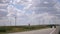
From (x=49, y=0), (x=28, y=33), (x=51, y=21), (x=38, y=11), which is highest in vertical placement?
(x=49, y=0)

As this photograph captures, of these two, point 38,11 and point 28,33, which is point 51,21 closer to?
point 38,11

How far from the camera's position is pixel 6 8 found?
3.15 metres

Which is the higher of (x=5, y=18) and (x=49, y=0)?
(x=49, y=0)

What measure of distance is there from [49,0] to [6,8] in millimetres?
933

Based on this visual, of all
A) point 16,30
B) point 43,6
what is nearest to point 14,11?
point 16,30

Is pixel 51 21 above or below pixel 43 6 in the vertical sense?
below

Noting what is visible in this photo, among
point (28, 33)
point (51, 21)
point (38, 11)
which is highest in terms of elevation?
point (38, 11)

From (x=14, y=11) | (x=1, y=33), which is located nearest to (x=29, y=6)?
(x=14, y=11)

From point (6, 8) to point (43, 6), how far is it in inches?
31.0

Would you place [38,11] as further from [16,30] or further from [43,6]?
[16,30]

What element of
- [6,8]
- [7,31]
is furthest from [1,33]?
[6,8]

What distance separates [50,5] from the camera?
10.5 ft

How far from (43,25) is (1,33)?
A: 0.90 metres

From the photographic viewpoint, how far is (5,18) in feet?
10.3
